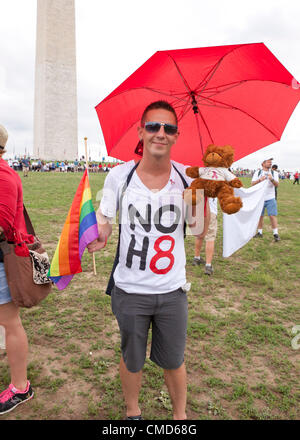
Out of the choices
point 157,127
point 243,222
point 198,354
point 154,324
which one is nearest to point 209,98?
point 157,127

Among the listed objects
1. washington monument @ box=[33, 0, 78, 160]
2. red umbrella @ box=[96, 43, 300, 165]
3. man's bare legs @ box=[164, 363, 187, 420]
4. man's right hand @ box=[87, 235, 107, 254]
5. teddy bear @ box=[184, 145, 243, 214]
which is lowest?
man's bare legs @ box=[164, 363, 187, 420]

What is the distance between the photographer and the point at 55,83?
39062 millimetres

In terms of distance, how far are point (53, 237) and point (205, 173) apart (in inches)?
226

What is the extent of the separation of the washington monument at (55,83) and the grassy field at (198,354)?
39.3m

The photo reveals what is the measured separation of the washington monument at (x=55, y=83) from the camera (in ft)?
120

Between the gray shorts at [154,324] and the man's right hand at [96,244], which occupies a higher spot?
the man's right hand at [96,244]

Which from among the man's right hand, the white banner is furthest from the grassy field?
the man's right hand

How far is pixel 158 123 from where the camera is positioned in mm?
1750

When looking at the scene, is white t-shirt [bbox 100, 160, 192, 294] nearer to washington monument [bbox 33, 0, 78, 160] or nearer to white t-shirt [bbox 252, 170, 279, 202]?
white t-shirt [bbox 252, 170, 279, 202]

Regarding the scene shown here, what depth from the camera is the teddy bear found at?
1739 mm

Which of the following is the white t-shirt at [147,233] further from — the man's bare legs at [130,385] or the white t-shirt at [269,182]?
the white t-shirt at [269,182]

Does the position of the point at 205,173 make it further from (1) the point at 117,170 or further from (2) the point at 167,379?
(2) the point at 167,379

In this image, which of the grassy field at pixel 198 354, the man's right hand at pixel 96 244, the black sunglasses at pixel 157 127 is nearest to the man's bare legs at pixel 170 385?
the grassy field at pixel 198 354

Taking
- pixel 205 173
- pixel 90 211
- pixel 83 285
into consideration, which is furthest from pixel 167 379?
pixel 83 285
